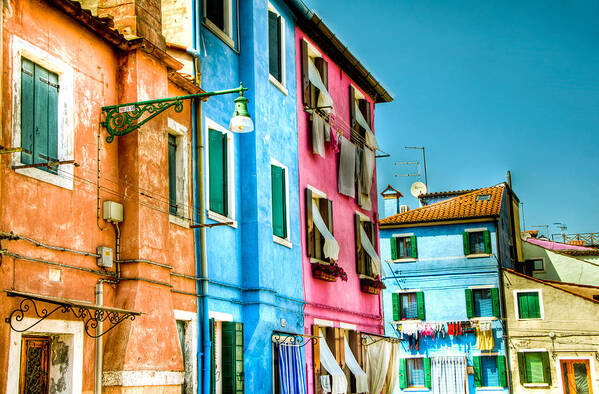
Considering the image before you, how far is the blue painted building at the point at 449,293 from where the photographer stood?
112ft

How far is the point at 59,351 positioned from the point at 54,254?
Result: 110cm

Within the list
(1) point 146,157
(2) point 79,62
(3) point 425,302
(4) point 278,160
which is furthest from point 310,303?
(3) point 425,302

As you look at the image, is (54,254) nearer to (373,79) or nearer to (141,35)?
(141,35)

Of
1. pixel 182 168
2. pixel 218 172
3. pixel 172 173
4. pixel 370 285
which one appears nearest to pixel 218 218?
pixel 218 172

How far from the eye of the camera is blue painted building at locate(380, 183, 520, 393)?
34.2 m

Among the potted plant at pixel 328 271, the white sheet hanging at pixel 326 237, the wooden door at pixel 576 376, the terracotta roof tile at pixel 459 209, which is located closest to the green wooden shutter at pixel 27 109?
the potted plant at pixel 328 271

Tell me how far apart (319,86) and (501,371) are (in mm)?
19190

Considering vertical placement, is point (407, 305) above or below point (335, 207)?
below

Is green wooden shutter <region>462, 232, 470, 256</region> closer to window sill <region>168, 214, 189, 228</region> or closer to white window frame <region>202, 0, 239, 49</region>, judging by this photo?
white window frame <region>202, 0, 239, 49</region>

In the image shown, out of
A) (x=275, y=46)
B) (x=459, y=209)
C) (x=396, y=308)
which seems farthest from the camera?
(x=459, y=209)

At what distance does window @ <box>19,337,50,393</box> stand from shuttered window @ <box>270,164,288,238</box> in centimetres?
723

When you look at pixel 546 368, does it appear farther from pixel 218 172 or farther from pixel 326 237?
pixel 218 172

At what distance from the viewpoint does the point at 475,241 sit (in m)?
36.0

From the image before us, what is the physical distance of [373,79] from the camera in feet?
76.1
